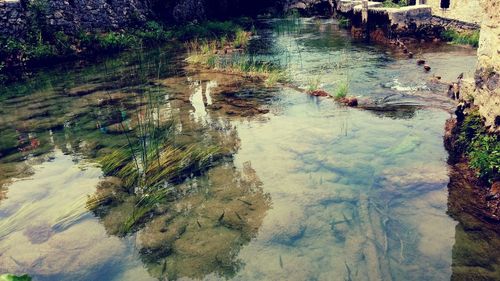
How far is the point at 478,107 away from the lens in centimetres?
637

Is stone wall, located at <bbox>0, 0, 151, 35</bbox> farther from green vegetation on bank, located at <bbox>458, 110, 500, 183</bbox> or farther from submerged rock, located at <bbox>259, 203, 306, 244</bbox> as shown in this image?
green vegetation on bank, located at <bbox>458, 110, 500, 183</bbox>

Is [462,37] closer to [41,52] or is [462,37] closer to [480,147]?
[480,147]

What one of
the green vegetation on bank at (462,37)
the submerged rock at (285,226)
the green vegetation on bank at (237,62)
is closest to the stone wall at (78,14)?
the green vegetation on bank at (237,62)

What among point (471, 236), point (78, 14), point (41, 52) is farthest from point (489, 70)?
point (78, 14)

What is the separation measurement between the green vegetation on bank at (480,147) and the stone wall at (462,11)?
1003 centimetres

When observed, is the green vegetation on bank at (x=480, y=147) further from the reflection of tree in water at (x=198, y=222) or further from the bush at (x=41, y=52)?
the bush at (x=41, y=52)

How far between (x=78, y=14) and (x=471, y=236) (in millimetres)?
18107

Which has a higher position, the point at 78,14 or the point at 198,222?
the point at 78,14

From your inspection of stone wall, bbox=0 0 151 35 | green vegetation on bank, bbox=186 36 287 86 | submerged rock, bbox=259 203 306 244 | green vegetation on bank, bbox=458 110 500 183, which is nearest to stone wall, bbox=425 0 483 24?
green vegetation on bank, bbox=186 36 287 86

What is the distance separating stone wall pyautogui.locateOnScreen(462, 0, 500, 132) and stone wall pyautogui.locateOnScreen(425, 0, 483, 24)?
9498 millimetres

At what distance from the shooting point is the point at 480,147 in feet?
18.9

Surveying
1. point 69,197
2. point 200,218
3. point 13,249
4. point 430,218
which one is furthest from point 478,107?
point 13,249

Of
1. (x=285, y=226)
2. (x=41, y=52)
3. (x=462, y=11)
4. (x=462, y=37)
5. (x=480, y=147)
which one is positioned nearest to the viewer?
(x=285, y=226)

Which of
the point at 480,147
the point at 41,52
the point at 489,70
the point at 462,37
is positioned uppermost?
the point at 41,52
